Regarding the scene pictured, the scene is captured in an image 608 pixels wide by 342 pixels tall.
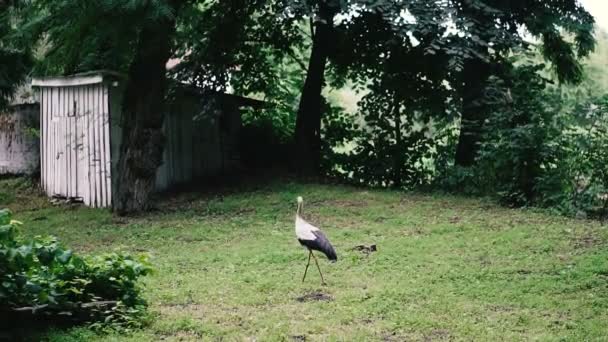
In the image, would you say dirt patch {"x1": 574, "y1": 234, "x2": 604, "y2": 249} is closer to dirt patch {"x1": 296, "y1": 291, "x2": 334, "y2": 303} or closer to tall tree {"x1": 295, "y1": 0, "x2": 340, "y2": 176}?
dirt patch {"x1": 296, "y1": 291, "x2": 334, "y2": 303}

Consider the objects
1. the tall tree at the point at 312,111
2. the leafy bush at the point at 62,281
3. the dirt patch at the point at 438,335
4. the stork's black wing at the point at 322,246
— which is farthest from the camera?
the tall tree at the point at 312,111

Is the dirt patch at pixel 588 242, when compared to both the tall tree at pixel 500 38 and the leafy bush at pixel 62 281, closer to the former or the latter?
the tall tree at pixel 500 38

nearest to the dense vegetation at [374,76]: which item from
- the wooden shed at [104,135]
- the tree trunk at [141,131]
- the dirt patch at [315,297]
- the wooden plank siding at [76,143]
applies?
the tree trunk at [141,131]

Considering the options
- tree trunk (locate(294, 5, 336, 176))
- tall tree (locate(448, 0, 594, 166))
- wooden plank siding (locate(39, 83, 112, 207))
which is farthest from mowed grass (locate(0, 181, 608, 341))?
tree trunk (locate(294, 5, 336, 176))

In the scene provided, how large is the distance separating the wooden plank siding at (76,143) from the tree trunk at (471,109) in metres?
6.23

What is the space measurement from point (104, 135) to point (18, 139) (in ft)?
12.8

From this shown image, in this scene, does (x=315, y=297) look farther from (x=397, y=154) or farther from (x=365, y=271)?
(x=397, y=154)

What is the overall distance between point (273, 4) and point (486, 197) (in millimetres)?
4853

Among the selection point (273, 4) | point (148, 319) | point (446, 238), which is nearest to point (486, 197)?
point (446, 238)

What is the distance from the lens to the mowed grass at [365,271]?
213 inches

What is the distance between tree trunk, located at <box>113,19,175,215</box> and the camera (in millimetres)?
10938

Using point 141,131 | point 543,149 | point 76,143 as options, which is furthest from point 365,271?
point 76,143

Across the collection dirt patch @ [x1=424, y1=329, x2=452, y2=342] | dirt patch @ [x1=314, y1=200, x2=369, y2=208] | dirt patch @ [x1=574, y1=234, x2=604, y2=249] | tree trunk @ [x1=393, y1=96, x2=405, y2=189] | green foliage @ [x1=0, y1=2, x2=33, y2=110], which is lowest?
dirt patch @ [x1=424, y1=329, x2=452, y2=342]

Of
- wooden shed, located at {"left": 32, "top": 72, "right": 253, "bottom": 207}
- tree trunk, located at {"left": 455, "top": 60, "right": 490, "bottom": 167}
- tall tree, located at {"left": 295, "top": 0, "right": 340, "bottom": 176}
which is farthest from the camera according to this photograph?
tall tree, located at {"left": 295, "top": 0, "right": 340, "bottom": 176}
